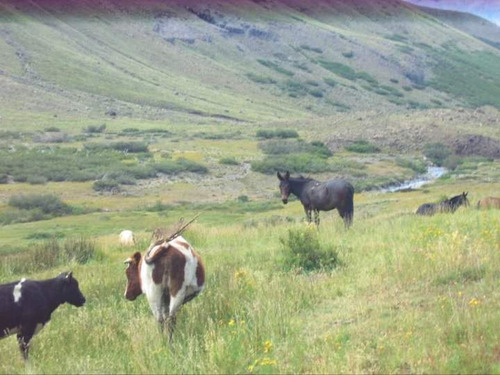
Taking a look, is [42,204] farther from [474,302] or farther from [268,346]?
[474,302]

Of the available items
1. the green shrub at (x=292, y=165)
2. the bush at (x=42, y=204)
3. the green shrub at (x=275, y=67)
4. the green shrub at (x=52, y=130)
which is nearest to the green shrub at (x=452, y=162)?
the green shrub at (x=292, y=165)

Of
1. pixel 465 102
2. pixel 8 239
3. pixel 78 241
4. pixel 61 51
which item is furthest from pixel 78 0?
pixel 78 241

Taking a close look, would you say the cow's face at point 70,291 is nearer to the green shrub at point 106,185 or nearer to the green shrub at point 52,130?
the green shrub at point 106,185

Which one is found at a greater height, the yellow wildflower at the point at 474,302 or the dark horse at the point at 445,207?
the yellow wildflower at the point at 474,302

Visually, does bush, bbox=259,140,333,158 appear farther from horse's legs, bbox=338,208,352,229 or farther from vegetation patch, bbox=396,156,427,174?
horse's legs, bbox=338,208,352,229

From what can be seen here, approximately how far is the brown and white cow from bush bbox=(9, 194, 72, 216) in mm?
29260

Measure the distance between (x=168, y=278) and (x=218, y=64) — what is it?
5082 inches

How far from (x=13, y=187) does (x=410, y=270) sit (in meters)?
37.5

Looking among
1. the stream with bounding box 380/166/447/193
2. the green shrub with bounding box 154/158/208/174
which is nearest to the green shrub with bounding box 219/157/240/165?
the green shrub with bounding box 154/158/208/174

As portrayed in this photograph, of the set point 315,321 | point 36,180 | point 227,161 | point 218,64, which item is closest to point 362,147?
point 227,161

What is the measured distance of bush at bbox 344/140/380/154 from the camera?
199 feet

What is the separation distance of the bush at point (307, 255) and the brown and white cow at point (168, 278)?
4235mm

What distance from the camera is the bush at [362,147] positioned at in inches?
2386

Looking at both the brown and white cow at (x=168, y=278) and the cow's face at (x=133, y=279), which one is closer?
the brown and white cow at (x=168, y=278)
